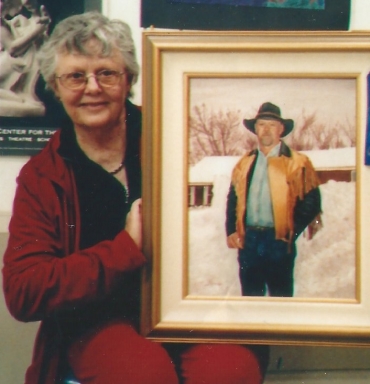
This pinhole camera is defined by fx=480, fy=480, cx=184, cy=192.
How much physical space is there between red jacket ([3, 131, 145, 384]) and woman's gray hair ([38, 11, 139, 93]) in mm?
105

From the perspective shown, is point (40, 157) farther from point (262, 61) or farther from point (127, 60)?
point (262, 61)

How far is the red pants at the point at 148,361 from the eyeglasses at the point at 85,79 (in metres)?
0.33

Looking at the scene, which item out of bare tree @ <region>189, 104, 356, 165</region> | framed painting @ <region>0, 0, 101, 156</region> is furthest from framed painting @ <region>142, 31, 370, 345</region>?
framed painting @ <region>0, 0, 101, 156</region>

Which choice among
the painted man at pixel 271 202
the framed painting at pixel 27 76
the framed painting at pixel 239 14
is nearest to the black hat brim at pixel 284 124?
the painted man at pixel 271 202

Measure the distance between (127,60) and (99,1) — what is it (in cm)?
9

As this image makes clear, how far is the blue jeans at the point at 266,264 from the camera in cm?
66

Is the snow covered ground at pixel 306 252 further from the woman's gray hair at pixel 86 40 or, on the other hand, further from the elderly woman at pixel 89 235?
the woman's gray hair at pixel 86 40

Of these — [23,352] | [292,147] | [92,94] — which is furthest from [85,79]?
[23,352]

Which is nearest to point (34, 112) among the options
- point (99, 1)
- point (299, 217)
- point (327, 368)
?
point (99, 1)

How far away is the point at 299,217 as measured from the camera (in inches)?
25.8

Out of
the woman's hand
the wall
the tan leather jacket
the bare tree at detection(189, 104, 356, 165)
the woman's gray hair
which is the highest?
the woman's gray hair

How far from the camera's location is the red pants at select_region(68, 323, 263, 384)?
0.63 m

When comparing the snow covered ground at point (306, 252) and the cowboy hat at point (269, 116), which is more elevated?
the cowboy hat at point (269, 116)

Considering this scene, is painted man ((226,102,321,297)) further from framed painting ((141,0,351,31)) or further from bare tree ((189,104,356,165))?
framed painting ((141,0,351,31))
